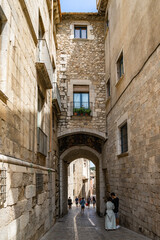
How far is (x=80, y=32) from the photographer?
14883mm

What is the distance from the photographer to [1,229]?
396cm

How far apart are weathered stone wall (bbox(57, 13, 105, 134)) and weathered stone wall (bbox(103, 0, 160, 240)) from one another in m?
2.46

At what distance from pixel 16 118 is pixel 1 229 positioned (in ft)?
6.38

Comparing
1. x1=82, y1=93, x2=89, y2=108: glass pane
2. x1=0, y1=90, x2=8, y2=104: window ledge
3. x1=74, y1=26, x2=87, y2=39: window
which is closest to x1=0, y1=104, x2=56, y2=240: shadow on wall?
x1=0, y1=90, x2=8, y2=104: window ledge

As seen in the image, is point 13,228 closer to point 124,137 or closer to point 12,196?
point 12,196

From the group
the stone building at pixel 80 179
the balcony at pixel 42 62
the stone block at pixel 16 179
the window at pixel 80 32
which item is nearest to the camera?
the stone block at pixel 16 179

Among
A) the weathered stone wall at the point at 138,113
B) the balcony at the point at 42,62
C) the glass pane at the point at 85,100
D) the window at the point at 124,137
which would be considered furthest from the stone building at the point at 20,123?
the glass pane at the point at 85,100

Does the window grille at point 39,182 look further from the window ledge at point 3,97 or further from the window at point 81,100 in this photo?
the window at point 81,100

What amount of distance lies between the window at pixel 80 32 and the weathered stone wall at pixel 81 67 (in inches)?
11.2

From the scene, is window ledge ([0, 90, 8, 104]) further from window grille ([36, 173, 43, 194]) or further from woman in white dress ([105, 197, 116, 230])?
woman in white dress ([105, 197, 116, 230])

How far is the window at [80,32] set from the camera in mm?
14859

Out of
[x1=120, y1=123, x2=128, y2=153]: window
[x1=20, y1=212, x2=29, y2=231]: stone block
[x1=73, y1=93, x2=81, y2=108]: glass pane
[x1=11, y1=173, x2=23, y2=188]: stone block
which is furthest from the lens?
[x1=73, y1=93, x2=81, y2=108]: glass pane

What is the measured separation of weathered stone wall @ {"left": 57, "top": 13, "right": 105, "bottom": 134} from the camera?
44.4 feet

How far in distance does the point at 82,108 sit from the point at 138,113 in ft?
19.0
